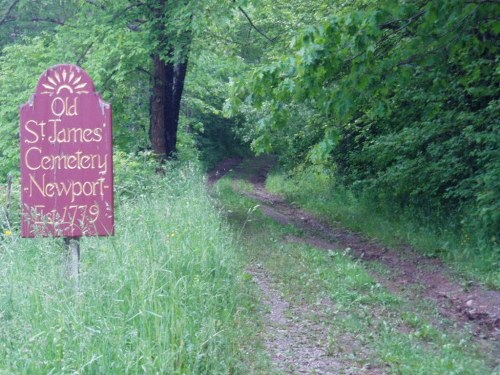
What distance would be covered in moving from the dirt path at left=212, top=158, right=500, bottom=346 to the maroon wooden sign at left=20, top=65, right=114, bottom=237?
183 inches

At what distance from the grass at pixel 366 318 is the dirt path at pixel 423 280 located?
348 mm

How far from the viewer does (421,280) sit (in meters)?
11.0

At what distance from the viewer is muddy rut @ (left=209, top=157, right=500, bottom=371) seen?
9000mm

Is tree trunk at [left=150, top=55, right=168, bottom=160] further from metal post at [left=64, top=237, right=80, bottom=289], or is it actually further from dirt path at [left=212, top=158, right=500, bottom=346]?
metal post at [left=64, top=237, right=80, bottom=289]

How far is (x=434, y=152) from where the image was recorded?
13969 mm

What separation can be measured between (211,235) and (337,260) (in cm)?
393

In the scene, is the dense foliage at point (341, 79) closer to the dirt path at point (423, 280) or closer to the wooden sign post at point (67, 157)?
the dirt path at point (423, 280)

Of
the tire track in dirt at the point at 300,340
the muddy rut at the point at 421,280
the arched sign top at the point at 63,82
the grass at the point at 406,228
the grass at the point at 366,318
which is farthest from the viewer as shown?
the grass at the point at 406,228

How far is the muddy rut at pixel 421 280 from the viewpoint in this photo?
29.5 ft

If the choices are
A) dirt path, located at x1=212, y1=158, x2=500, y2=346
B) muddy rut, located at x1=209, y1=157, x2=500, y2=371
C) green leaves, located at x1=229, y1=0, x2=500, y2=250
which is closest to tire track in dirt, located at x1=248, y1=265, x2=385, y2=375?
muddy rut, located at x1=209, y1=157, x2=500, y2=371

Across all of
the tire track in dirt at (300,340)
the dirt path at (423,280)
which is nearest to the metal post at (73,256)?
the tire track in dirt at (300,340)

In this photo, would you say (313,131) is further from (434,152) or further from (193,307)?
(193,307)

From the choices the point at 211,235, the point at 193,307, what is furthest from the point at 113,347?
the point at 211,235

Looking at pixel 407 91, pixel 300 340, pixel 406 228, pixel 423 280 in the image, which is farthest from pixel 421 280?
pixel 407 91
